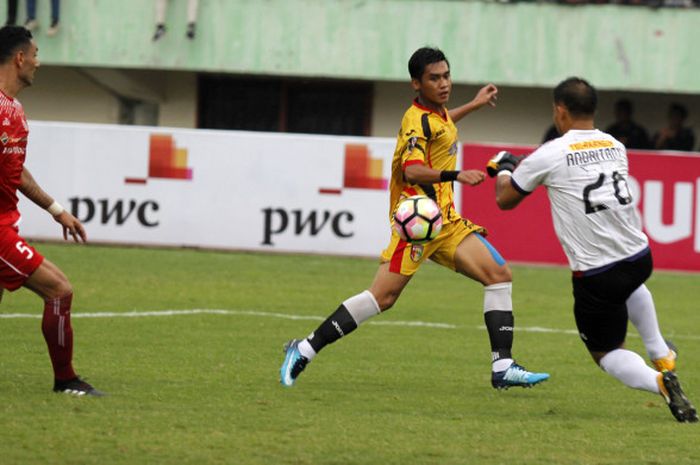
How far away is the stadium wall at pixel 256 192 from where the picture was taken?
63.8 feet

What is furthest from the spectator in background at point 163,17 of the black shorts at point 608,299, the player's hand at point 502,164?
the black shorts at point 608,299

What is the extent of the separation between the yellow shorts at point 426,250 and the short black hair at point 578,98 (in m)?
1.59

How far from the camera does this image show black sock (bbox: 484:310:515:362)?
9289 millimetres

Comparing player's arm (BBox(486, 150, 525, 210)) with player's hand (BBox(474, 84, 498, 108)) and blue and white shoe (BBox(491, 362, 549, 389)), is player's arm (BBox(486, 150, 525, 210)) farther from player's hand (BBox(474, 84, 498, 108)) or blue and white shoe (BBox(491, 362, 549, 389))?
player's hand (BBox(474, 84, 498, 108))

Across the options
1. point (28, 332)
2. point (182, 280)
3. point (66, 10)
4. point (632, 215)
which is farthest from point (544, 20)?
point (632, 215)

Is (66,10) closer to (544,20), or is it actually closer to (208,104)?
(208,104)

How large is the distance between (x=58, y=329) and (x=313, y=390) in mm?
1700

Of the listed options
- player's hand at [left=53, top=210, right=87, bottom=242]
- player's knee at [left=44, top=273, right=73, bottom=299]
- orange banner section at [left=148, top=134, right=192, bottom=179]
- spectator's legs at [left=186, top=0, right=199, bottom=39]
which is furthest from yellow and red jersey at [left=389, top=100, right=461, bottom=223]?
spectator's legs at [left=186, top=0, right=199, bottom=39]

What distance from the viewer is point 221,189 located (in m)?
19.7

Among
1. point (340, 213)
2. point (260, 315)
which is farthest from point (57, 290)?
point (340, 213)

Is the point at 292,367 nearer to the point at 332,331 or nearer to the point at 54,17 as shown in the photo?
the point at 332,331

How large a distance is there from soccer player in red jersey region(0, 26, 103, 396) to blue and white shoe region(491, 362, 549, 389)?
8.10 feet

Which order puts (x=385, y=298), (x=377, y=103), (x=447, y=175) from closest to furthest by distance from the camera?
1. (x=447, y=175)
2. (x=385, y=298)
3. (x=377, y=103)

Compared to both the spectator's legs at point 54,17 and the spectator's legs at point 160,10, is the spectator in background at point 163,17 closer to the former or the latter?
the spectator's legs at point 160,10
